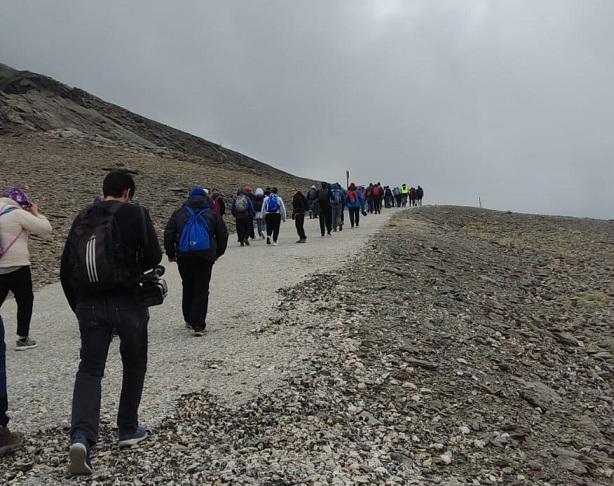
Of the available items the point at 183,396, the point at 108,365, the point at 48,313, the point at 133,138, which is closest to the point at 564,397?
the point at 183,396

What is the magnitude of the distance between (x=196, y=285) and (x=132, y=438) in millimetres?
3312

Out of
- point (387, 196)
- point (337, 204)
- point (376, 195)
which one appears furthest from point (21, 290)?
point (387, 196)

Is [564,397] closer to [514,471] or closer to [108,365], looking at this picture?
[514,471]

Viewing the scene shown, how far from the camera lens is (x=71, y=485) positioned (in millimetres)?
4121

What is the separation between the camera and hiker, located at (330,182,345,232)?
20383 millimetres

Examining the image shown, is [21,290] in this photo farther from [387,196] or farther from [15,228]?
[387,196]

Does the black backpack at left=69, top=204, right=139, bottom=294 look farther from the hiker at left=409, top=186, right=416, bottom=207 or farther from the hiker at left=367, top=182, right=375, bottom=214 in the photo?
the hiker at left=409, top=186, right=416, bottom=207

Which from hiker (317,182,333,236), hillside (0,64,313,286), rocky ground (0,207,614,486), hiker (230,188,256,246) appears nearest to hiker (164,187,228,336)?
rocky ground (0,207,614,486)

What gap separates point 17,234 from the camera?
6.84m

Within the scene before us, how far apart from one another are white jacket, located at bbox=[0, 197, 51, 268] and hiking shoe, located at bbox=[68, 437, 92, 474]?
11.0ft

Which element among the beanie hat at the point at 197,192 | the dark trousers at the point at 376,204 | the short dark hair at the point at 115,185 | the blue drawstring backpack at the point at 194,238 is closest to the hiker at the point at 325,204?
the beanie hat at the point at 197,192

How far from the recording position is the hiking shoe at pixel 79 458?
412cm

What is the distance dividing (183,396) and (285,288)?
506 cm

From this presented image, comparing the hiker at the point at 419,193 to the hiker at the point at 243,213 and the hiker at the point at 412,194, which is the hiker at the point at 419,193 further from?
the hiker at the point at 243,213
